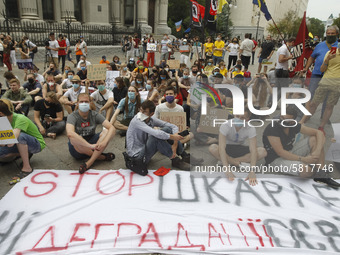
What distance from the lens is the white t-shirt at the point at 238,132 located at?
147 inches

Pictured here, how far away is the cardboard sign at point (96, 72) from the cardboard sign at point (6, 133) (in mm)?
3903

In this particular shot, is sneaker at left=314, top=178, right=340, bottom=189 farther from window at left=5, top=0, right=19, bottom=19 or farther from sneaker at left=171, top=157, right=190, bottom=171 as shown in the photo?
window at left=5, top=0, right=19, bottom=19

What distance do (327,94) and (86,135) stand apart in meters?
4.14

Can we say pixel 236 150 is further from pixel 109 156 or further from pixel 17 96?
pixel 17 96

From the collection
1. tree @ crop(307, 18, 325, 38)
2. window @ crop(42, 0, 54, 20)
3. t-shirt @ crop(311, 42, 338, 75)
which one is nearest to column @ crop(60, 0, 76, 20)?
window @ crop(42, 0, 54, 20)

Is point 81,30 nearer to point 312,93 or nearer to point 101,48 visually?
point 101,48

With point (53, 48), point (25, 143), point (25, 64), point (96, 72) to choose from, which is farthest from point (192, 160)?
point (53, 48)

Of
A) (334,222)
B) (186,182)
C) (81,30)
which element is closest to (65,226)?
(186,182)

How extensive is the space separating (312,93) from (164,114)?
279 cm

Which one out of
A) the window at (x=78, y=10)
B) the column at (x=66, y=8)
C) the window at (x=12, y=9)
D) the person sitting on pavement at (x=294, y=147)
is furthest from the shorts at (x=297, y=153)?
the window at (x=78, y=10)

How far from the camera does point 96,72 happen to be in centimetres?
721

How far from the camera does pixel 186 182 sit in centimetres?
370

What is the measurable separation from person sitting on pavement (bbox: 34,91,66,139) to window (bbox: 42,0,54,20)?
727 inches

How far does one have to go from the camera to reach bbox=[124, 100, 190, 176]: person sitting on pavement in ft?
12.1
